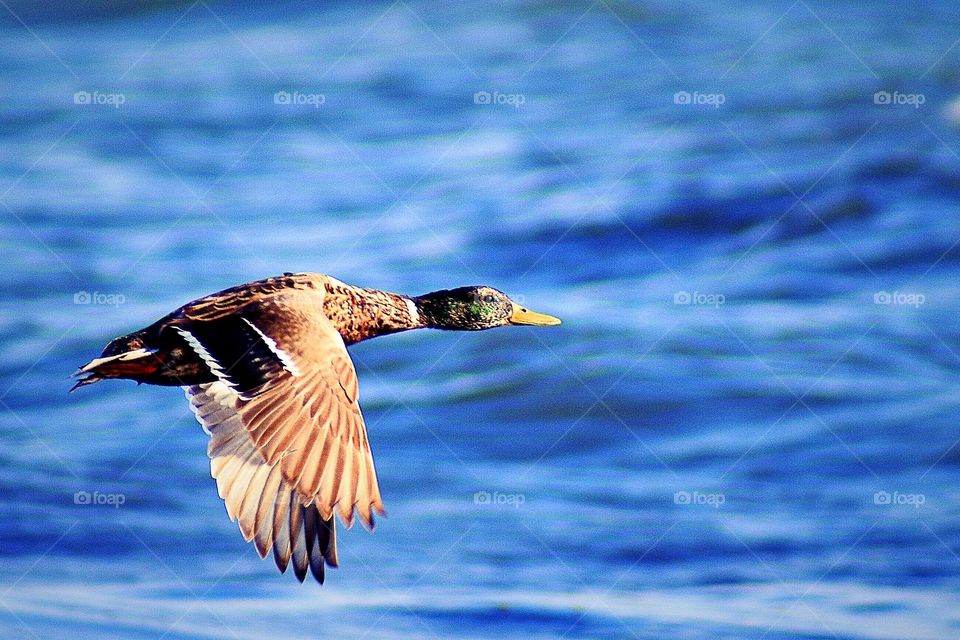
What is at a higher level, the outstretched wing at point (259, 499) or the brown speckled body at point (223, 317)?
the brown speckled body at point (223, 317)

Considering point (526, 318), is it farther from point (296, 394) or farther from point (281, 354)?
point (296, 394)

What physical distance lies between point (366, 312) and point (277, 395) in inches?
62.1

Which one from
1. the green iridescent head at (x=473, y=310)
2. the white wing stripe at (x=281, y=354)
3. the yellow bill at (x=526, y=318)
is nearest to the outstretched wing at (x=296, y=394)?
the white wing stripe at (x=281, y=354)

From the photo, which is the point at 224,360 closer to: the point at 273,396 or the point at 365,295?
the point at 273,396

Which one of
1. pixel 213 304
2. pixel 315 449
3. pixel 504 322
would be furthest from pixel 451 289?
pixel 315 449

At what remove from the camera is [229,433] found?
334 inches

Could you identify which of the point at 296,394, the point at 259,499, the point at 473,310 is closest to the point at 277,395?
the point at 296,394

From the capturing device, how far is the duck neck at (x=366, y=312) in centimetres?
927

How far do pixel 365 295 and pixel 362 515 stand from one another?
2.23 metres

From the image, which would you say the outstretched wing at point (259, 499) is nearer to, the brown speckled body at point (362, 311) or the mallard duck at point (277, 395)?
the mallard duck at point (277, 395)

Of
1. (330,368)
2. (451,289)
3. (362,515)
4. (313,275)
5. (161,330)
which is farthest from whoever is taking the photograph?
(451,289)

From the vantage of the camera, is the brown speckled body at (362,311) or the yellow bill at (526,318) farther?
the yellow bill at (526,318)

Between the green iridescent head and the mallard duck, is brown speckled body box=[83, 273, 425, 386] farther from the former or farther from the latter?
the green iridescent head

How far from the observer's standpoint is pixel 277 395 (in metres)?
7.98
